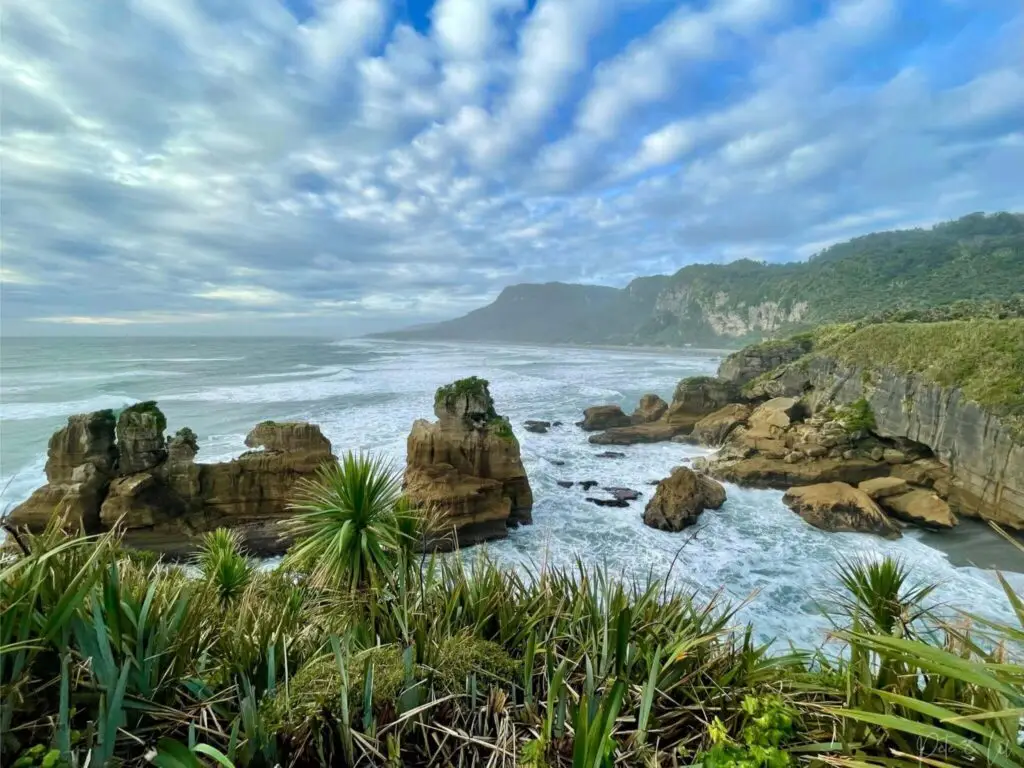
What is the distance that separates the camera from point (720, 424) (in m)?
27.3

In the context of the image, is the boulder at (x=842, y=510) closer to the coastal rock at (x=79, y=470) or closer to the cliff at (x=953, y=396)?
the cliff at (x=953, y=396)

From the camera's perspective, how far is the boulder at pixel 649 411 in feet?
103

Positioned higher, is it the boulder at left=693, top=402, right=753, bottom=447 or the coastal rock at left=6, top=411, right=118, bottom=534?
the coastal rock at left=6, top=411, right=118, bottom=534

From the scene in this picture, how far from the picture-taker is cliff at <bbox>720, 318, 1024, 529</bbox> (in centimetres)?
1549

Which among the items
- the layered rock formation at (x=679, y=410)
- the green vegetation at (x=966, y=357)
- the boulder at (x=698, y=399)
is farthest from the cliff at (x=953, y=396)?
the layered rock formation at (x=679, y=410)

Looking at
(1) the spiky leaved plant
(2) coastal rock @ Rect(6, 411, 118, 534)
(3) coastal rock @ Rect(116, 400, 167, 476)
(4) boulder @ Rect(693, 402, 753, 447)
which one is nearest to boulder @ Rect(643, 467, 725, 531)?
(4) boulder @ Rect(693, 402, 753, 447)

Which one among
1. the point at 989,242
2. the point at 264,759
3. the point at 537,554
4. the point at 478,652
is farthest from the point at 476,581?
the point at 989,242

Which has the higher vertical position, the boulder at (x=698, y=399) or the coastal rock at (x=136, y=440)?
the coastal rock at (x=136, y=440)

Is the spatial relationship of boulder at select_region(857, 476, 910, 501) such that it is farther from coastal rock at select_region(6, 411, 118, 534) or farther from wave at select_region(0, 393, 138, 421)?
wave at select_region(0, 393, 138, 421)

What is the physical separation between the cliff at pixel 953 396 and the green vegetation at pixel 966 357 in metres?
0.03

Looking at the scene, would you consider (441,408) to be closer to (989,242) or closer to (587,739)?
(587,739)

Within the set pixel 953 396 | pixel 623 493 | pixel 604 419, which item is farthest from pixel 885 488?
pixel 604 419

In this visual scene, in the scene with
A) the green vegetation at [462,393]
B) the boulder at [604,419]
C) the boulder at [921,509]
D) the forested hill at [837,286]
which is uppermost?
the forested hill at [837,286]

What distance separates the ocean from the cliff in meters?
1.69
